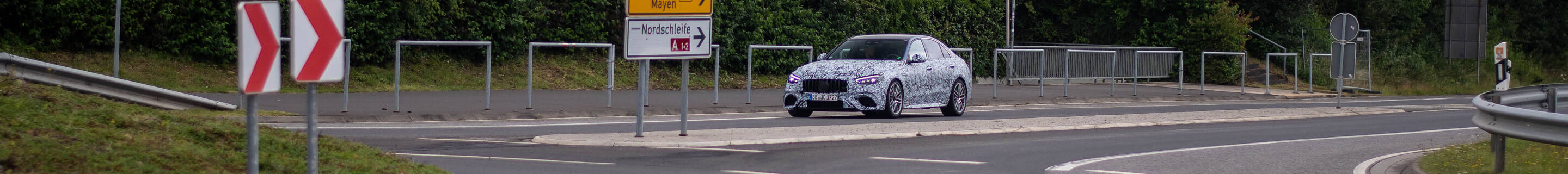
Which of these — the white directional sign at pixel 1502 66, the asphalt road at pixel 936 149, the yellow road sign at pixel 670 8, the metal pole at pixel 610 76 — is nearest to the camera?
the asphalt road at pixel 936 149

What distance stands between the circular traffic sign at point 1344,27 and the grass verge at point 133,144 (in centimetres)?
1717

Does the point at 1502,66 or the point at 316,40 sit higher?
the point at 1502,66

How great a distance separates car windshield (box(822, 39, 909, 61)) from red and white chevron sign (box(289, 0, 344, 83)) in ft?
35.8

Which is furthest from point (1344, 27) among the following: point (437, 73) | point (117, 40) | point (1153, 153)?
point (117, 40)

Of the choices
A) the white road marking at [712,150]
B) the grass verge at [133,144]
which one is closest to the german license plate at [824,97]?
the white road marking at [712,150]

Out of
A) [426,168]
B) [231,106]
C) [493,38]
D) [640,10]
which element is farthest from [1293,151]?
[493,38]

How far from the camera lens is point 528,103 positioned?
17.2 meters

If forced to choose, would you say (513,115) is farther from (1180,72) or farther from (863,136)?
(1180,72)

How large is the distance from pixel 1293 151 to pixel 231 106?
388 inches

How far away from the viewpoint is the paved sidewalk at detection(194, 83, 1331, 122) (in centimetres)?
1527

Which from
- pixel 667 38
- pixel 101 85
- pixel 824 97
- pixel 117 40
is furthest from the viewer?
pixel 117 40

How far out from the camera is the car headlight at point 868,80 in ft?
50.5

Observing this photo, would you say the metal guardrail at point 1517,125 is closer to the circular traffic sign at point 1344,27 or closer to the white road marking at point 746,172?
the white road marking at point 746,172

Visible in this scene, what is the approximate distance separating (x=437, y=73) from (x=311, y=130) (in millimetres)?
18687
